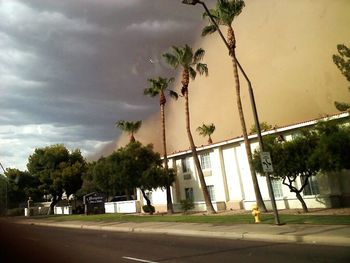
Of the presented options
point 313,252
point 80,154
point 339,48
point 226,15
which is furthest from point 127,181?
point 80,154

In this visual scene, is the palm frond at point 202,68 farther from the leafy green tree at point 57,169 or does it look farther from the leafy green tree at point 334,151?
the leafy green tree at point 57,169

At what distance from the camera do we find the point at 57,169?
260 feet

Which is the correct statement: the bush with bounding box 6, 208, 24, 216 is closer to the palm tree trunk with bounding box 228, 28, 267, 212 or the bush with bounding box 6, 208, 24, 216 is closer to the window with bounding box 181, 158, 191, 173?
the window with bounding box 181, 158, 191, 173

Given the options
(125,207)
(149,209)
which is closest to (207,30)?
(149,209)

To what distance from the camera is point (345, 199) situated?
3017 cm

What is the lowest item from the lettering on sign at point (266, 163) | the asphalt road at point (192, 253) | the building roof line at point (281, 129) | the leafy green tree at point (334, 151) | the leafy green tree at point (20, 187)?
the asphalt road at point (192, 253)

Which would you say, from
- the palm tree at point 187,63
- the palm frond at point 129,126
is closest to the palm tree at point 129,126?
the palm frond at point 129,126

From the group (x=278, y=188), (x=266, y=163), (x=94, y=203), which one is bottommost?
(x=266, y=163)

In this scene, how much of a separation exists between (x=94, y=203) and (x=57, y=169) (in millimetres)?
28923

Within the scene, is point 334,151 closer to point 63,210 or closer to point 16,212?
point 63,210

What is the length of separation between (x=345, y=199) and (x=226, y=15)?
15997 millimetres

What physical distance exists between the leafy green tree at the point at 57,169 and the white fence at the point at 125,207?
18.5 metres

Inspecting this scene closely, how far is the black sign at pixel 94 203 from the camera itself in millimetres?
52156

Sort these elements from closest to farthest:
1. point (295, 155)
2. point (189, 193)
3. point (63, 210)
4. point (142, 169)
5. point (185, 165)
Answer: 1. point (295, 155)
2. point (142, 169)
3. point (189, 193)
4. point (185, 165)
5. point (63, 210)
